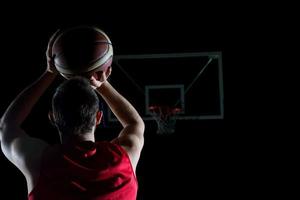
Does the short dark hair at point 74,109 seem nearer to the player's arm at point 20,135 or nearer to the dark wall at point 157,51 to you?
the player's arm at point 20,135

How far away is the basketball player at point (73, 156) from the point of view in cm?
99

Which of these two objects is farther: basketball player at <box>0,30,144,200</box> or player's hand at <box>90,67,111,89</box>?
player's hand at <box>90,67,111,89</box>

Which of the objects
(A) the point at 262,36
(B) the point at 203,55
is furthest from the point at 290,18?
(B) the point at 203,55

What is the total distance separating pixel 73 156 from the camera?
101 cm

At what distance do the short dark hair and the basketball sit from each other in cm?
50

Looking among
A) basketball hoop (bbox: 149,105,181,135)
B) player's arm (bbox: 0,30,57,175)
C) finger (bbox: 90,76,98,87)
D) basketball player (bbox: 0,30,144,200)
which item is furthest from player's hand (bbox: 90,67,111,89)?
basketball hoop (bbox: 149,105,181,135)

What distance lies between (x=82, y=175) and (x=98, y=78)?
23.1 inches

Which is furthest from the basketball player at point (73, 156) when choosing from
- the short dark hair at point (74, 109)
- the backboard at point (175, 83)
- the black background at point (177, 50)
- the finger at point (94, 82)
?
the backboard at point (175, 83)

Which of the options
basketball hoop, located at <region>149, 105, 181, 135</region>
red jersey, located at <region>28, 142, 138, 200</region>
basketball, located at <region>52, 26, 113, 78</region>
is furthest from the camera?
basketball hoop, located at <region>149, 105, 181, 135</region>

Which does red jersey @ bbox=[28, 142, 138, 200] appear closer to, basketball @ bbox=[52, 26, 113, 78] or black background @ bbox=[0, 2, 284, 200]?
basketball @ bbox=[52, 26, 113, 78]

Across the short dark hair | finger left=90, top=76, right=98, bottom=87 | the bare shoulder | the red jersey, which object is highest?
finger left=90, top=76, right=98, bottom=87

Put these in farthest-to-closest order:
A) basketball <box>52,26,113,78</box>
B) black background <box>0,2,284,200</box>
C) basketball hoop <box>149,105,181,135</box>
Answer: basketball hoop <box>149,105,181,135</box> < black background <box>0,2,284,200</box> < basketball <box>52,26,113,78</box>

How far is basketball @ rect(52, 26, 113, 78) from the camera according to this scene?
5.18 feet

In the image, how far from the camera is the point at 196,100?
461 centimetres
